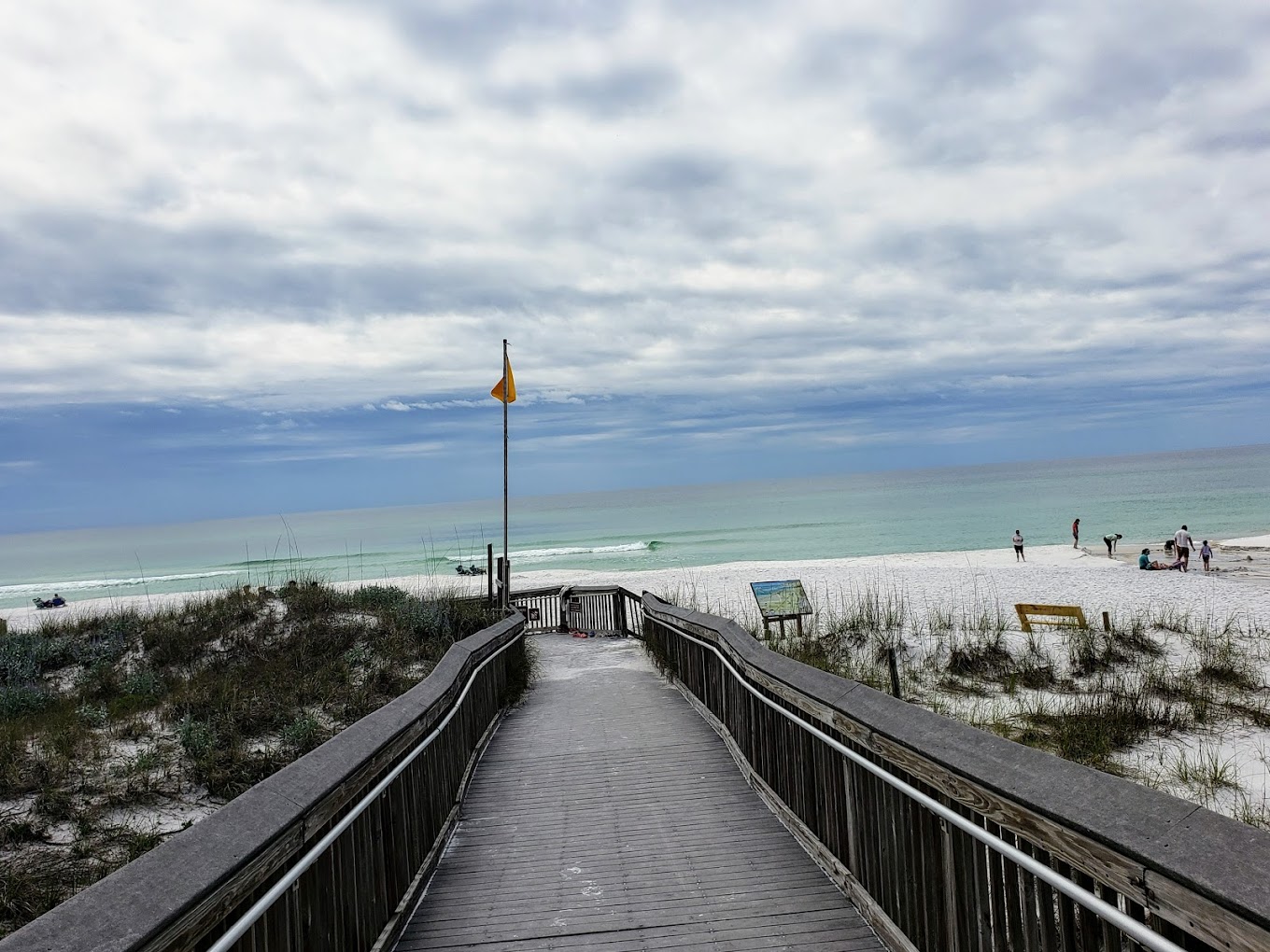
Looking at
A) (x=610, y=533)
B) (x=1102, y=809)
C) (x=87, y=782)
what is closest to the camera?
(x=1102, y=809)

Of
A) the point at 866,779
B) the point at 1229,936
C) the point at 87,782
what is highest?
the point at 1229,936

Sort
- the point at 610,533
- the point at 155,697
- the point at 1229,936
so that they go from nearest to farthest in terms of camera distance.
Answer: the point at 1229,936 < the point at 155,697 < the point at 610,533

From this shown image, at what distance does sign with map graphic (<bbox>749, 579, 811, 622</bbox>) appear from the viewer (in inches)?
623

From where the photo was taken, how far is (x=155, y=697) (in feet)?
34.8

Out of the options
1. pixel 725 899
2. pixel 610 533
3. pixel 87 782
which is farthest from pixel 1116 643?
pixel 610 533

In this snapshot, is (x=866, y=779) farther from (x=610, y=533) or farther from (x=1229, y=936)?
(x=610, y=533)

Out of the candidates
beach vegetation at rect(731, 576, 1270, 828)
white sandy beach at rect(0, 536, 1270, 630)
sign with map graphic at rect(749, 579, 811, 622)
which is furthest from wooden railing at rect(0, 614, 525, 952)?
white sandy beach at rect(0, 536, 1270, 630)

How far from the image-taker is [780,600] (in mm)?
16203

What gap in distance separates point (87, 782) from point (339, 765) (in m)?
5.93

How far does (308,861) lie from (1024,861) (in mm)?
2410

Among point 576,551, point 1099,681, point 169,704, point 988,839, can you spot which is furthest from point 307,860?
point 576,551

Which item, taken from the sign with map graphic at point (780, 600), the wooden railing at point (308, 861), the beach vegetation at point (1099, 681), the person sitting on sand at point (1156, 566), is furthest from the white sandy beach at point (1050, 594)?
the wooden railing at point (308, 861)

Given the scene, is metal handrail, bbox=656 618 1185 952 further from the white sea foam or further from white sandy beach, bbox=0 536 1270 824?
the white sea foam

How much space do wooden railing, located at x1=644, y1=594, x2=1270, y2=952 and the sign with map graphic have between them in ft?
33.6
